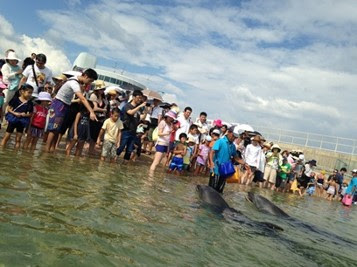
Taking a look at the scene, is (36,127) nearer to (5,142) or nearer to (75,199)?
(5,142)

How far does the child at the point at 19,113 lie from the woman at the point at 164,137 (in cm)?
358

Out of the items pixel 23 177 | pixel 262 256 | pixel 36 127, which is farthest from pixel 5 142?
pixel 262 256

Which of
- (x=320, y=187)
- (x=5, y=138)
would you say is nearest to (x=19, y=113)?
(x=5, y=138)

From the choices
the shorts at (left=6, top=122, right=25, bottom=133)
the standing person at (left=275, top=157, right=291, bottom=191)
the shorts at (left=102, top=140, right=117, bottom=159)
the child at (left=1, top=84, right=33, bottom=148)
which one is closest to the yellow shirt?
the shorts at (left=102, top=140, right=117, bottom=159)

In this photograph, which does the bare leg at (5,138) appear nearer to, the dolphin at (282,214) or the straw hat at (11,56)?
the straw hat at (11,56)

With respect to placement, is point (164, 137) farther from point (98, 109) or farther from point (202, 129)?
point (202, 129)

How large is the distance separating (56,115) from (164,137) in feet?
10.4

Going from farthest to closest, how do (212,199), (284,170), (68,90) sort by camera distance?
(284,170)
(68,90)
(212,199)

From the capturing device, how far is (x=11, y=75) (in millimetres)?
8805

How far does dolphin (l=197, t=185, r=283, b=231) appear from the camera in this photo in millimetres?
6102

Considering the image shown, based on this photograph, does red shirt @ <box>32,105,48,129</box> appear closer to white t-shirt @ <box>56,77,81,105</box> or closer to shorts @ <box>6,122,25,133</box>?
shorts @ <box>6,122,25,133</box>

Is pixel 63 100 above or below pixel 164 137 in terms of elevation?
above

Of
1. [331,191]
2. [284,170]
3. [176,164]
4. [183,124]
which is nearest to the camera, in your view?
[176,164]

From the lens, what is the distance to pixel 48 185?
5254 millimetres
